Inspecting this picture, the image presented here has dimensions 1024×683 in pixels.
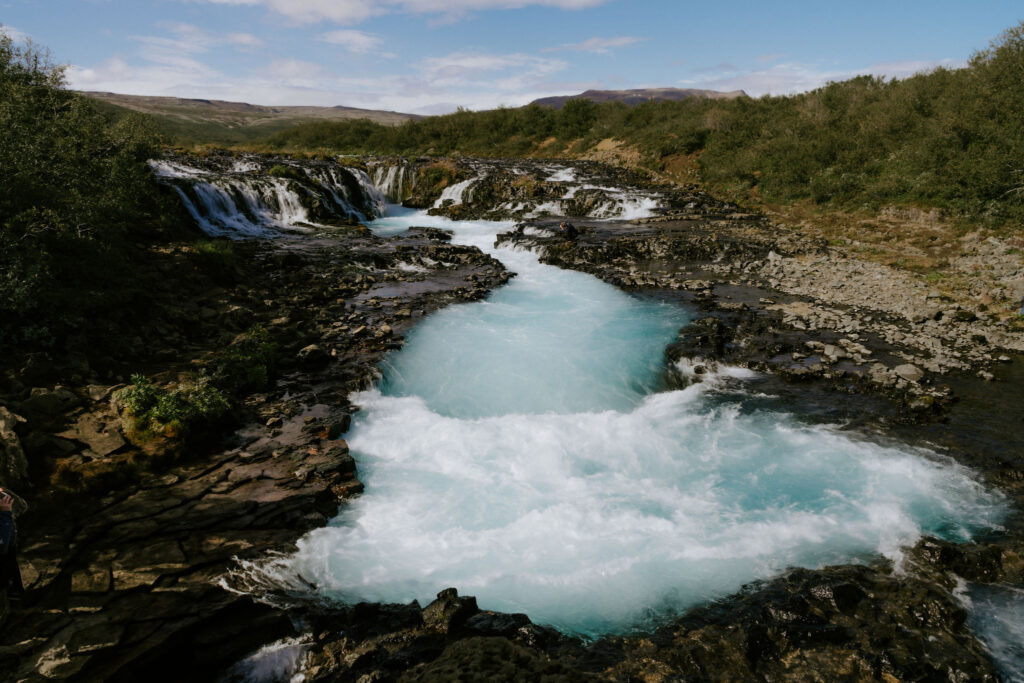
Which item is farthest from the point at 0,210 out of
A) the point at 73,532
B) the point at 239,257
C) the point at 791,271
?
the point at 791,271

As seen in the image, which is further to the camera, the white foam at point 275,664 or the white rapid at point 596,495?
the white rapid at point 596,495

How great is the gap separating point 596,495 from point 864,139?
101 ft

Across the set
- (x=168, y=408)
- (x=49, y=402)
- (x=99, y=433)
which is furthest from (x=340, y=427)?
(x=49, y=402)

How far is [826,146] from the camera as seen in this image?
28.5 meters

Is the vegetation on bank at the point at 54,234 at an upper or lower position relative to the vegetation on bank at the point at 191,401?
upper

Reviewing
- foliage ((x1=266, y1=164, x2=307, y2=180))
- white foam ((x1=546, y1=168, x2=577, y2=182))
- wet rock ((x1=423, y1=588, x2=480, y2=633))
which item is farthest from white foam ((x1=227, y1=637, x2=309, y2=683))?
white foam ((x1=546, y1=168, x2=577, y2=182))

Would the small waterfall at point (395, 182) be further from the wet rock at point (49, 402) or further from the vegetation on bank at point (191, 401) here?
the wet rock at point (49, 402)

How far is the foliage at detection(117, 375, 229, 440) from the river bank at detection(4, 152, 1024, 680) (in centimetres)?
42

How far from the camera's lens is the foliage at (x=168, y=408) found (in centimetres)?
809

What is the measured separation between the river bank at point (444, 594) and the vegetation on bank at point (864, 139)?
8437 mm

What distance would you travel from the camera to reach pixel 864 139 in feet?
90.2

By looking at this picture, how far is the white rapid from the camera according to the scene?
249 inches

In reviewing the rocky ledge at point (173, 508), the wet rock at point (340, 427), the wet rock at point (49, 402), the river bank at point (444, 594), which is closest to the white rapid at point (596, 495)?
the wet rock at point (340, 427)

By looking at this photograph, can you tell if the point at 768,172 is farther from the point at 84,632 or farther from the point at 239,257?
the point at 84,632
